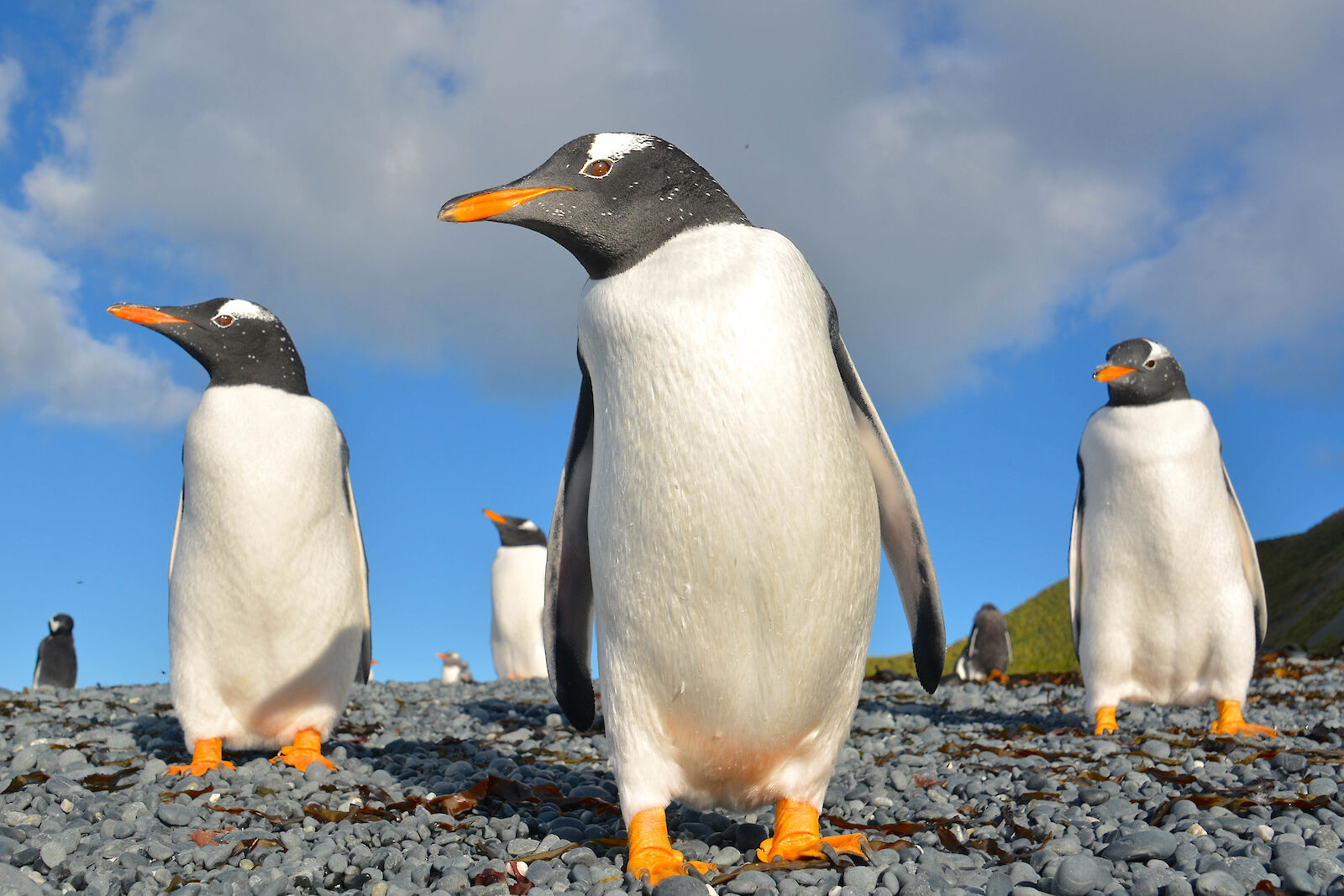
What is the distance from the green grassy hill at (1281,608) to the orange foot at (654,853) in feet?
44.4

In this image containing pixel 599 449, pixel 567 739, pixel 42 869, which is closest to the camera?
pixel 599 449

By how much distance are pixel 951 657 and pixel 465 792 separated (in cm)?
1817

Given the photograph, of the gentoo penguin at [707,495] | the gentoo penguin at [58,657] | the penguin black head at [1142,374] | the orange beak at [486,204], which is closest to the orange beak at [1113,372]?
the penguin black head at [1142,374]

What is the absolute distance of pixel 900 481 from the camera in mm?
3438

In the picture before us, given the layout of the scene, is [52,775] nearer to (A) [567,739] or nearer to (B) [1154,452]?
(A) [567,739]

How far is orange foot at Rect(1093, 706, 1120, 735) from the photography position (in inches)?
254

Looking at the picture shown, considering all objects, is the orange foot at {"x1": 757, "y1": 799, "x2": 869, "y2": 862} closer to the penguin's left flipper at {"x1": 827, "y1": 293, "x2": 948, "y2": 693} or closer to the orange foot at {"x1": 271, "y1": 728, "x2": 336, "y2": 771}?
the penguin's left flipper at {"x1": 827, "y1": 293, "x2": 948, "y2": 693}

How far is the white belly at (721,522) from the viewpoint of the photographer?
2.82 metres

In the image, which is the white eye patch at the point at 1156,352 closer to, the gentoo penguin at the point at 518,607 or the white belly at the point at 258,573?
the white belly at the point at 258,573

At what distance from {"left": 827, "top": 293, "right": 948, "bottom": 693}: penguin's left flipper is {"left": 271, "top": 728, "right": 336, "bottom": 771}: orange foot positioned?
300cm

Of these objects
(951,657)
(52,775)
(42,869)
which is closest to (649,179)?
(42,869)

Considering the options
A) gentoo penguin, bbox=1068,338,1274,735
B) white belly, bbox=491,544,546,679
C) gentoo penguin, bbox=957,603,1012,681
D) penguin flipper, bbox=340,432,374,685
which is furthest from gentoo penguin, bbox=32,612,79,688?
gentoo penguin, bbox=1068,338,1274,735

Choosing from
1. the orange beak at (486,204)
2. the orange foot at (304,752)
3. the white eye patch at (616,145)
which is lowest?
the orange foot at (304,752)

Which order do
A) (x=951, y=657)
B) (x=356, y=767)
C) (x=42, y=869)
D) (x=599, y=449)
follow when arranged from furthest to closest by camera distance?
1. (x=951, y=657)
2. (x=356, y=767)
3. (x=42, y=869)
4. (x=599, y=449)
